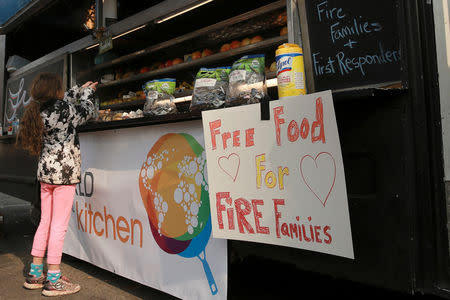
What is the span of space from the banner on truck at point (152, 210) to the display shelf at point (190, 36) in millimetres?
1916

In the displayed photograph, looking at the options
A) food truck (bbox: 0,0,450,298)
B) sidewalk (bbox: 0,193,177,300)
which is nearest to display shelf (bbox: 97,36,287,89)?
food truck (bbox: 0,0,450,298)

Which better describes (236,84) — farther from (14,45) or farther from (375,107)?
(14,45)

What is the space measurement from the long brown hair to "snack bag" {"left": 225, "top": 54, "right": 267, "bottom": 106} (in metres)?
1.43

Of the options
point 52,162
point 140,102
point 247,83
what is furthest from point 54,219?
point 140,102

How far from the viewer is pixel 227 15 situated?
175 inches

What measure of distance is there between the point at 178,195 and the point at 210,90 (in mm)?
667

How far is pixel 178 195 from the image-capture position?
217 cm

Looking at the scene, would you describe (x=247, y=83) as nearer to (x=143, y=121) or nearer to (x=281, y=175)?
(x=281, y=175)

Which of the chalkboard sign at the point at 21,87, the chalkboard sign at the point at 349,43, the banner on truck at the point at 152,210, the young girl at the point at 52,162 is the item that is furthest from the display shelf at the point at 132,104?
the chalkboard sign at the point at 349,43

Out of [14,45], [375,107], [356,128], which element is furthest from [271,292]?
[14,45]

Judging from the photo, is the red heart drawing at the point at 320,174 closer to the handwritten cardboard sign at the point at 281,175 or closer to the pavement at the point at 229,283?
the handwritten cardboard sign at the point at 281,175

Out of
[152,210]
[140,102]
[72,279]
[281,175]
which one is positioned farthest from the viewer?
[140,102]

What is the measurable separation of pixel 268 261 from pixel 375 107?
0.91 metres

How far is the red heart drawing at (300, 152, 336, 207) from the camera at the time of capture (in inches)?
58.6
